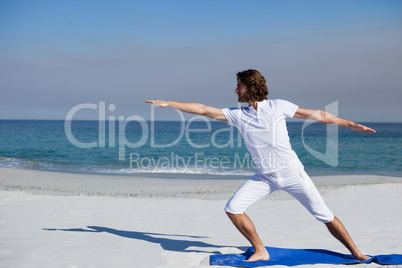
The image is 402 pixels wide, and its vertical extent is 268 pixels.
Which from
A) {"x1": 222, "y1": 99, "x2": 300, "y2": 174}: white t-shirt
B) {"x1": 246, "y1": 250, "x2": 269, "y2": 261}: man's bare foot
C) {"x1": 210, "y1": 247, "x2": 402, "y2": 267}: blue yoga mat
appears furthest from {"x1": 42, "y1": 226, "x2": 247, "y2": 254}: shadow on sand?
{"x1": 222, "y1": 99, "x2": 300, "y2": 174}: white t-shirt

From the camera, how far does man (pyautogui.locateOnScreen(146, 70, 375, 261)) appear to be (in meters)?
3.72

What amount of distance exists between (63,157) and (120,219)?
19.8 metres

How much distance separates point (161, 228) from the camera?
5.62 metres

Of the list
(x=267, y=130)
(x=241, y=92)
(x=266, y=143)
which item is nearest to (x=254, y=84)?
(x=241, y=92)

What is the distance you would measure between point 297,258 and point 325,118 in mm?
1626

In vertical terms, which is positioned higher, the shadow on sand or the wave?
the shadow on sand

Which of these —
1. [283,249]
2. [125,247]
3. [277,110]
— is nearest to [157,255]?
[125,247]

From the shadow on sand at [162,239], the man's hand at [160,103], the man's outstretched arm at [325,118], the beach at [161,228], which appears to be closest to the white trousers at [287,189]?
the man's outstretched arm at [325,118]

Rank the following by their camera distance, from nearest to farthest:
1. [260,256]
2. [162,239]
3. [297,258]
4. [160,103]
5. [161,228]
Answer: [160,103] < [260,256] < [297,258] < [162,239] < [161,228]

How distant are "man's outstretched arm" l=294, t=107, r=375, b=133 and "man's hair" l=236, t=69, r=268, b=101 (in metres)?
0.43

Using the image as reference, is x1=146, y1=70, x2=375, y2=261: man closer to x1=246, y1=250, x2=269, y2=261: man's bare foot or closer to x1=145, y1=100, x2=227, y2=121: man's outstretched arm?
x1=145, y1=100, x2=227, y2=121: man's outstretched arm

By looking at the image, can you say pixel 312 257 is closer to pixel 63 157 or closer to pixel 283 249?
pixel 283 249

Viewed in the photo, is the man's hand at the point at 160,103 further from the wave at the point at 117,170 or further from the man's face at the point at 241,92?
the wave at the point at 117,170

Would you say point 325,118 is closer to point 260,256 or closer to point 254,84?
point 254,84
